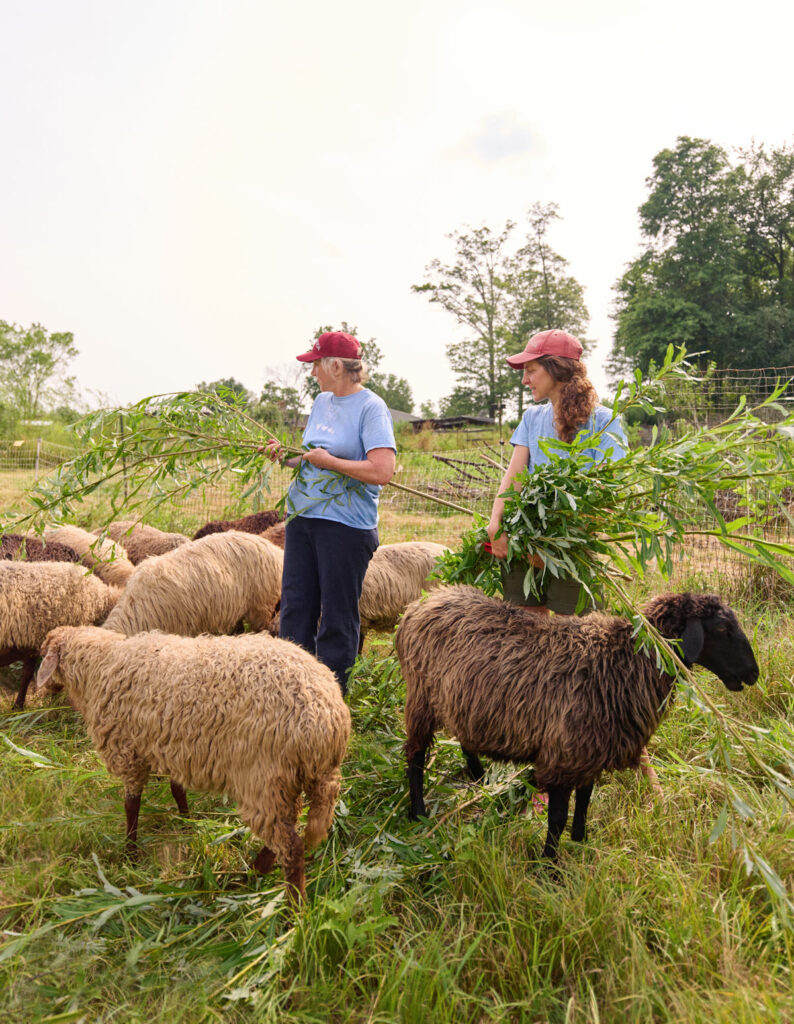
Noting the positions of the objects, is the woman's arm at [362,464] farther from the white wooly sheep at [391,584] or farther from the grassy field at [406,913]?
the white wooly sheep at [391,584]

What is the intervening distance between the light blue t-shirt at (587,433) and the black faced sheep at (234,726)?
1.53m

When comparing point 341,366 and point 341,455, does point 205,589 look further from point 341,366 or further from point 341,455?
point 341,366

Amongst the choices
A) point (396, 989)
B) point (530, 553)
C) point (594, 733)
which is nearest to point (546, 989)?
point (396, 989)

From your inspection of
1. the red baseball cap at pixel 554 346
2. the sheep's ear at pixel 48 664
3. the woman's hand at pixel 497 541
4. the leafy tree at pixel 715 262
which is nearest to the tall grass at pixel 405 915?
the sheep's ear at pixel 48 664

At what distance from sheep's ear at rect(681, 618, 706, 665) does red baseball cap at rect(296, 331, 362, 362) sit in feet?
7.80

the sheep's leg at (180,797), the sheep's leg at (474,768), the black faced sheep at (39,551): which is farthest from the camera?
the black faced sheep at (39,551)

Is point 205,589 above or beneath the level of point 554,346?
beneath

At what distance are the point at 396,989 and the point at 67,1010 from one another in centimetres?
106

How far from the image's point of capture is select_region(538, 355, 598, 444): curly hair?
296cm

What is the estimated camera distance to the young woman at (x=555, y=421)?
9.74 ft

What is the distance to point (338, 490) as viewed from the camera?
3.74 meters

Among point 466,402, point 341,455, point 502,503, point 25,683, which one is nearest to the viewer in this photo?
point 502,503

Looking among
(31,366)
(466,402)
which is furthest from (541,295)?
(31,366)

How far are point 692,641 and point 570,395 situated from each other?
4.08 ft
